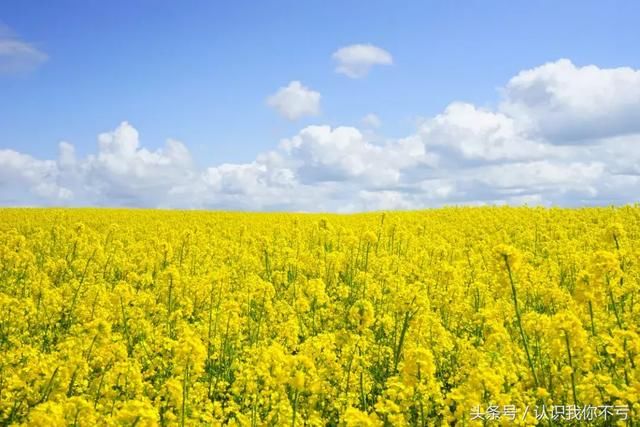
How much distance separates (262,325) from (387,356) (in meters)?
2.06

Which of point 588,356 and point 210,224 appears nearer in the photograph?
point 588,356

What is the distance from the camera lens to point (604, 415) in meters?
4.96

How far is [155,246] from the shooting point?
16.0 m

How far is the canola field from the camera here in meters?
4.77

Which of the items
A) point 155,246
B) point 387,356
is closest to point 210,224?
point 155,246

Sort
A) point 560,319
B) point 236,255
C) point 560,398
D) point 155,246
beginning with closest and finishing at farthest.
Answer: point 560,319
point 560,398
point 236,255
point 155,246

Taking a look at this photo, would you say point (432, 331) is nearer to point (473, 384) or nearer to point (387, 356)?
point (387, 356)

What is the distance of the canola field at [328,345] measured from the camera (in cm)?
477

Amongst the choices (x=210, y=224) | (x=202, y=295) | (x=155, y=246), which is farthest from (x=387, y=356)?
(x=210, y=224)

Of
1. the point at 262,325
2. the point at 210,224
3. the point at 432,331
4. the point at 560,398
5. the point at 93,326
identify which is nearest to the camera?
the point at 560,398

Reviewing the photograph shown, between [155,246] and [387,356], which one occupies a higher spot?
[155,246]

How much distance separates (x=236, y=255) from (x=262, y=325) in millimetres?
6685

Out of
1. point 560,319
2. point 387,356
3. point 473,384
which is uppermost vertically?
point 560,319

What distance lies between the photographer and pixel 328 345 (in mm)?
6230
